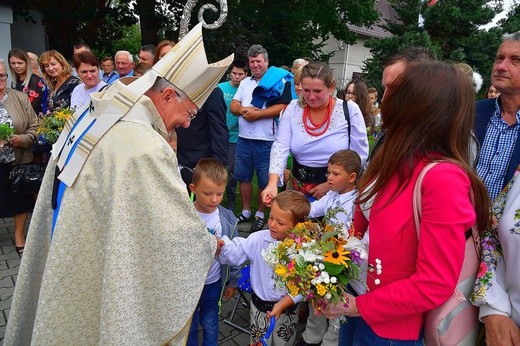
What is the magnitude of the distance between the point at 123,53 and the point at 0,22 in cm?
732

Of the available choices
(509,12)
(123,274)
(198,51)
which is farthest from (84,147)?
(509,12)

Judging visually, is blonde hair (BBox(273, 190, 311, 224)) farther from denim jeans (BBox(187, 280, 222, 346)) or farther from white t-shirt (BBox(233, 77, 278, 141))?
white t-shirt (BBox(233, 77, 278, 141))

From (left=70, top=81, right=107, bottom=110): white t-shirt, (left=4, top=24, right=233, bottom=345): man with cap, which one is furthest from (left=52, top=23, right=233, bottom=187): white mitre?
(left=70, top=81, right=107, bottom=110): white t-shirt

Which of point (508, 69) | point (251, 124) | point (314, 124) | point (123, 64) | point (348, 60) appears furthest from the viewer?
point (348, 60)

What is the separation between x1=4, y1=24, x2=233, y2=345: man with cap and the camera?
1.73 meters

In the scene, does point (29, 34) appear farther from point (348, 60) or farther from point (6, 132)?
point (348, 60)

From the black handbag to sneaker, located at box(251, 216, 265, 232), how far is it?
263 cm

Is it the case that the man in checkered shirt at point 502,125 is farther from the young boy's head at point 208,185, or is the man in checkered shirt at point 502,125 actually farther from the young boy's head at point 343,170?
the young boy's head at point 208,185

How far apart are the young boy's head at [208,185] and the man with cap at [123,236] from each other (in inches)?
34.5

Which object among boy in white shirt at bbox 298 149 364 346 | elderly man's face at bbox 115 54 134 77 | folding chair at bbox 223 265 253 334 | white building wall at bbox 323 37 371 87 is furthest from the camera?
white building wall at bbox 323 37 371 87

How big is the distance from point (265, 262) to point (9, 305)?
2.63 metres

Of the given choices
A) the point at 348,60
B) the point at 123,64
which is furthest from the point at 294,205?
the point at 348,60

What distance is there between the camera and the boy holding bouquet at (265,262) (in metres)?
2.67

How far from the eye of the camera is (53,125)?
→ 453 cm
